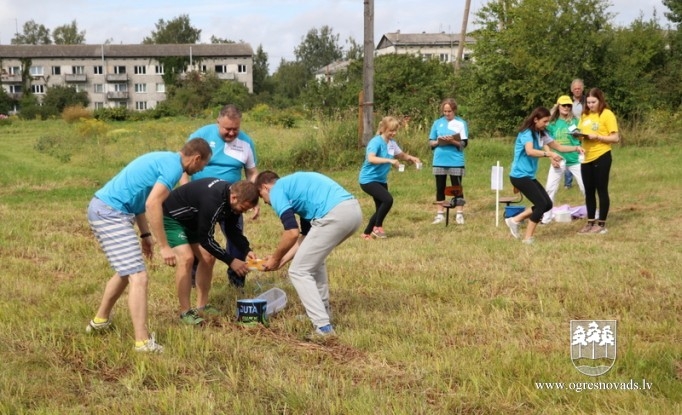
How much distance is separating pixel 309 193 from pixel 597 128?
20.0 ft

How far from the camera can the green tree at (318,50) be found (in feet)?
386

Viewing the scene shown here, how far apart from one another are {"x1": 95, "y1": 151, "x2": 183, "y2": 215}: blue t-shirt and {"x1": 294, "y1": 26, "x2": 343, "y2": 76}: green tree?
370 ft

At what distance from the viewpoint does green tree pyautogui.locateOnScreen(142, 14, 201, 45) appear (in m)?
110

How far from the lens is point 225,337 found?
6152 millimetres

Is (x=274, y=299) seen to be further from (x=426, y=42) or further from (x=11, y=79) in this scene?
(x=426, y=42)

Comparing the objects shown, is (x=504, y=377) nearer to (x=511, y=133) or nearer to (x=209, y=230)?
(x=209, y=230)

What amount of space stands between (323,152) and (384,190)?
30.6 ft

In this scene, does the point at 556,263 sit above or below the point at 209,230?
below

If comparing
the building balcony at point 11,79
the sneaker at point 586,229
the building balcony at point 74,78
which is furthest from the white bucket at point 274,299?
the building balcony at point 74,78

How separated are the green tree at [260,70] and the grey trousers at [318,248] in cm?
9849

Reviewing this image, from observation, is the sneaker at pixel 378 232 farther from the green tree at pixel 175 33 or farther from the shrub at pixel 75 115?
the green tree at pixel 175 33

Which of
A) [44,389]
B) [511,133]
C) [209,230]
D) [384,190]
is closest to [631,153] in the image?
[511,133]

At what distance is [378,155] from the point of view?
10750 millimetres

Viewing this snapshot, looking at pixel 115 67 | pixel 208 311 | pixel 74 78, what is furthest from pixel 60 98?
pixel 208 311
